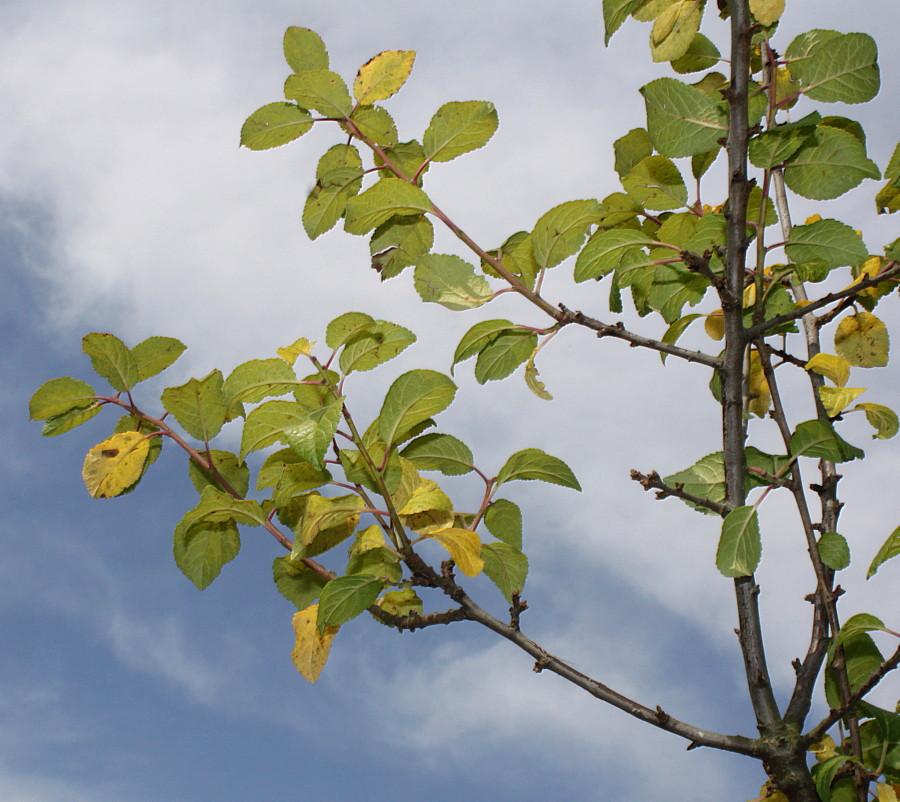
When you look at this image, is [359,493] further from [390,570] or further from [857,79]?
[857,79]

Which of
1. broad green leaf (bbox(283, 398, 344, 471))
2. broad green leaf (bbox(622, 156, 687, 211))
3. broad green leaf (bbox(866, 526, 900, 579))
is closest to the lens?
broad green leaf (bbox(283, 398, 344, 471))

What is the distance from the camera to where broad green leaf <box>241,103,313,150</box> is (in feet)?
5.36

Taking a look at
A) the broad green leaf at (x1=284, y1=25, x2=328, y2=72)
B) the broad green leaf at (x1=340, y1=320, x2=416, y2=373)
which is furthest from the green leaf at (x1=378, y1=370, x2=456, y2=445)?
the broad green leaf at (x1=284, y1=25, x2=328, y2=72)

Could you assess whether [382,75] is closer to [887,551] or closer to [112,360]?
[112,360]

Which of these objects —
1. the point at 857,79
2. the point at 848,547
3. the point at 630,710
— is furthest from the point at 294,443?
the point at 857,79

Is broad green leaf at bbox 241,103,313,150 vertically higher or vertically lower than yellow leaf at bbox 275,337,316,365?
higher

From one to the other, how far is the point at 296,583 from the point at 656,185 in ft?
4.03

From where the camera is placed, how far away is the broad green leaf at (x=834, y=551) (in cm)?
174

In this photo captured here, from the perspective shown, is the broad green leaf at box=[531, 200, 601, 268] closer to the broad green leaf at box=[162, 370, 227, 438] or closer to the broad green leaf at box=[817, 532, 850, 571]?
the broad green leaf at box=[162, 370, 227, 438]

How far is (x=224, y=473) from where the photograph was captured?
5.84ft

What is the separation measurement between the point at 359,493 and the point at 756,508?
→ 32.1 inches

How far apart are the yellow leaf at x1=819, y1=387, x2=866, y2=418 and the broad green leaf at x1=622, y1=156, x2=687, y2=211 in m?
0.57

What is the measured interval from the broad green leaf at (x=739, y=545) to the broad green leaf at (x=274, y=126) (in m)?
1.20

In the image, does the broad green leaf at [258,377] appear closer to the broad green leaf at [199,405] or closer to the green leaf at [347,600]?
the broad green leaf at [199,405]
